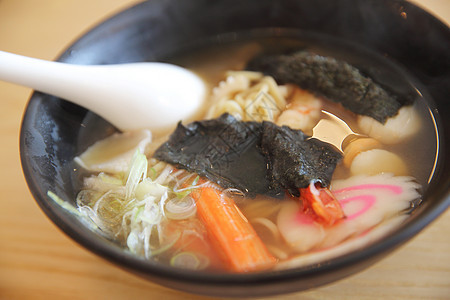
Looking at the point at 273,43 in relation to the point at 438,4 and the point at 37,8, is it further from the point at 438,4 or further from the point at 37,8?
the point at 37,8

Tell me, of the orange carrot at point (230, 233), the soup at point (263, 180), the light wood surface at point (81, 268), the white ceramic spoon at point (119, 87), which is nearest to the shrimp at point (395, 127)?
the soup at point (263, 180)

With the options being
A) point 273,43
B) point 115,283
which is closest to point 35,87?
point 115,283

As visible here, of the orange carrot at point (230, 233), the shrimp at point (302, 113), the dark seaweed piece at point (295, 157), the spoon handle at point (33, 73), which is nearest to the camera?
the orange carrot at point (230, 233)

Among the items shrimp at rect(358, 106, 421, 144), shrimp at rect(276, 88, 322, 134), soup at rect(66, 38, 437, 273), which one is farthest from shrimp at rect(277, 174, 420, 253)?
shrimp at rect(276, 88, 322, 134)

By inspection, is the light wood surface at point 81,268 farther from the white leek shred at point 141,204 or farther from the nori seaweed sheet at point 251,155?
the nori seaweed sheet at point 251,155

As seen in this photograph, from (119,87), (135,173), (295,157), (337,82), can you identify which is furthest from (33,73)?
(337,82)

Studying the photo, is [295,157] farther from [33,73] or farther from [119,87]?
[33,73]
